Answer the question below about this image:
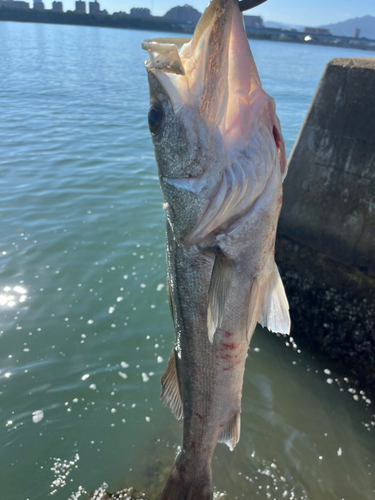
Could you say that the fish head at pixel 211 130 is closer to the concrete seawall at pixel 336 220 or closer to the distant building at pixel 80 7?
the concrete seawall at pixel 336 220

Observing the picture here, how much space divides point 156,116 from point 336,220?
325cm

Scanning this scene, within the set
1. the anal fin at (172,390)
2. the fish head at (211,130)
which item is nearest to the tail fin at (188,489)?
the anal fin at (172,390)

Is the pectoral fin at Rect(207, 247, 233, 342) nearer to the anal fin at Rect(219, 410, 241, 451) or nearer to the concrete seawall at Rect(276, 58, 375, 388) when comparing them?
the anal fin at Rect(219, 410, 241, 451)

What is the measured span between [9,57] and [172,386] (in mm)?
32886

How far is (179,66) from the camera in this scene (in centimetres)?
174

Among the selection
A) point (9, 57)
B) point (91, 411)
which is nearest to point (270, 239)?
point (91, 411)

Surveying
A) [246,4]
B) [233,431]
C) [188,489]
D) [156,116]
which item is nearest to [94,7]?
[156,116]

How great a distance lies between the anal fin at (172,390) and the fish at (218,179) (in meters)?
0.37

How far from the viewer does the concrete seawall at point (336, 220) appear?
13.4ft

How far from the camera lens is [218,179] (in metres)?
1.83

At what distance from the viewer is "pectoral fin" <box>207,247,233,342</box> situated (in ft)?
6.31

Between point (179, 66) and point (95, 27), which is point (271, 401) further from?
point (95, 27)

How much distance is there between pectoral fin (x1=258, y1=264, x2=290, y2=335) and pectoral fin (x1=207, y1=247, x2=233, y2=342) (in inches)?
12.4

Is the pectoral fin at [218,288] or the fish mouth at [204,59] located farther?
the pectoral fin at [218,288]
